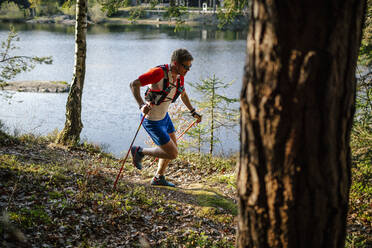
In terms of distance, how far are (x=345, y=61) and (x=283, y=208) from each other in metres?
0.93

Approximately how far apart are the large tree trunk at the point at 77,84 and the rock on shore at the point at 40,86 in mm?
15700

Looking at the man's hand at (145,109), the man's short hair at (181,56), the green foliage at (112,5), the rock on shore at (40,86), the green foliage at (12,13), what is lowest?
the rock on shore at (40,86)

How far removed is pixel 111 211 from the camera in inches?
184

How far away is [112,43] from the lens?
4278 centimetres

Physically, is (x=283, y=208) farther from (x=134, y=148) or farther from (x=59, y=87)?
(x=59, y=87)

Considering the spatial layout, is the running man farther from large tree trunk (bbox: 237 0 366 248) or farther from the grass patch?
large tree trunk (bbox: 237 0 366 248)

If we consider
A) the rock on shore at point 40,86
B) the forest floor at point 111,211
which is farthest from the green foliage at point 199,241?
the rock on shore at point 40,86

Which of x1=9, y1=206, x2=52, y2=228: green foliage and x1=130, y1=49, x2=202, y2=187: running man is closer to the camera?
x1=9, y1=206, x2=52, y2=228: green foliage

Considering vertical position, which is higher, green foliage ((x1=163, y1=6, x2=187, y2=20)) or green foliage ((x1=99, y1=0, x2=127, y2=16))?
green foliage ((x1=99, y1=0, x2=127, y2=16))

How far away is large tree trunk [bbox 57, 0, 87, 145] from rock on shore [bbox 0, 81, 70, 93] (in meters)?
15.7

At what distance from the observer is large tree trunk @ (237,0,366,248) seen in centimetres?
190

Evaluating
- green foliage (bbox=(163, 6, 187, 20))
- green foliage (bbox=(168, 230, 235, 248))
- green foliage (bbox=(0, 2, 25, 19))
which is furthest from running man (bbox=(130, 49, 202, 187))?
green foliage (bbox=(0, 2, 25, 19))

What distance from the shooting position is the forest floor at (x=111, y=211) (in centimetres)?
389

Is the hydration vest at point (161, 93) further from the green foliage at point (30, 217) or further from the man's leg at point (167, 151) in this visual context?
the green foliage at point (30, 217)
